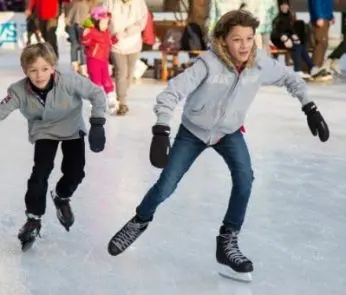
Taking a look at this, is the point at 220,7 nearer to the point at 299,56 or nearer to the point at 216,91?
the point at 299,56

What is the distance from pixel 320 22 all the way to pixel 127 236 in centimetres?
881

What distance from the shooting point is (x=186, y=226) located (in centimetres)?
450

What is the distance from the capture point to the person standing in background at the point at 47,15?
14.1 meters

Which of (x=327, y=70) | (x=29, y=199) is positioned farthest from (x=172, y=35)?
(x=29, y=199)

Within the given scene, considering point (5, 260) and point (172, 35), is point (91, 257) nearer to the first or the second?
point (5, 260)

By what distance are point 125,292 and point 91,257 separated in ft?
1.66

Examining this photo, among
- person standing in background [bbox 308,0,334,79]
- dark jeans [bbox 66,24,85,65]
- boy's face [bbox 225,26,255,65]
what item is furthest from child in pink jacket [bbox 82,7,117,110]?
boy's face [bbox 225,26,255,65]

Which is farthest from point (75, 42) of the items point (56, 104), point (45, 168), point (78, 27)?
point (56, 104)

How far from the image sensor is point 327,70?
12.4m

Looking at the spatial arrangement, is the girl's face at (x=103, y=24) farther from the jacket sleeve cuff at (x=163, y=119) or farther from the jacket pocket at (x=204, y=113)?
the jacket sleeve cuff at (x=163, y=119)

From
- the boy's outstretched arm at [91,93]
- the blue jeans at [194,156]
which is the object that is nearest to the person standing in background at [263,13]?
the boy's outstretched arm at [91,93]

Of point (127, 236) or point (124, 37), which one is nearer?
point (127, 236)

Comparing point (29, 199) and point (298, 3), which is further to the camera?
point (298, 3)

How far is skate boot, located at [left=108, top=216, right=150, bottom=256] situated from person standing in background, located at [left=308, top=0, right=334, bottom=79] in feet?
27.6
